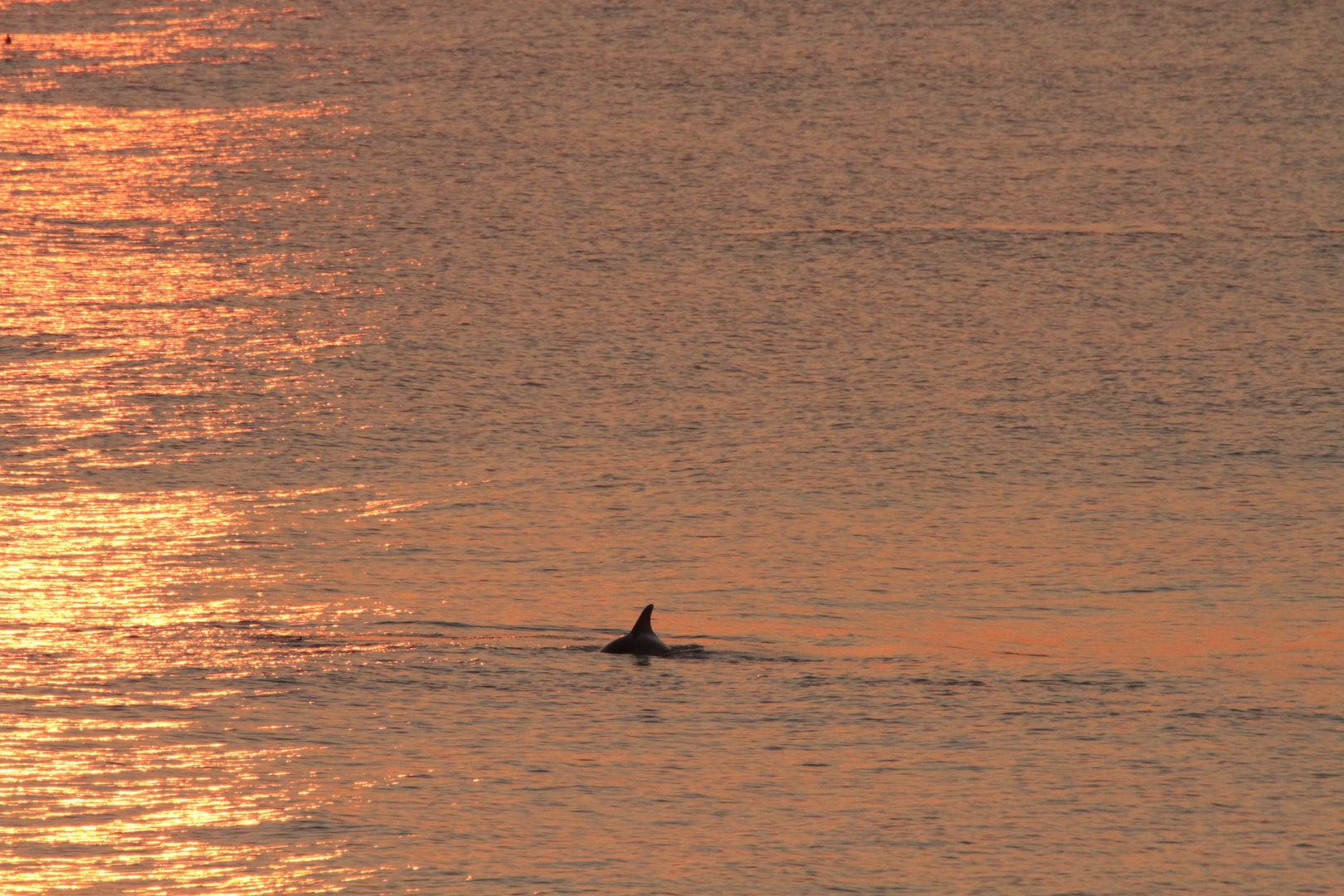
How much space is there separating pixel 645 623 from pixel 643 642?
A: 23 centimetres

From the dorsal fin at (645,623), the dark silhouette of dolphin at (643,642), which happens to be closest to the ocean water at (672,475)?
the dark silhouette of dolphin at (643,642)

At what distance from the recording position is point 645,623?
2295 centimetres

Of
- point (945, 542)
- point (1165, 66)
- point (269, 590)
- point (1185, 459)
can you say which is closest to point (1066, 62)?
point (1165, 66)

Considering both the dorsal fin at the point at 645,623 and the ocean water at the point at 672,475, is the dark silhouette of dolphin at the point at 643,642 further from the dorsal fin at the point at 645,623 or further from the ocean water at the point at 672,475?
the ocean water at the point at 672,475

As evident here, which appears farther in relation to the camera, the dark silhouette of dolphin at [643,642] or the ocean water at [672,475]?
the dark silhouette of dolphin at [643,642]

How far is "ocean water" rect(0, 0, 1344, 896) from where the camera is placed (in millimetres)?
19781

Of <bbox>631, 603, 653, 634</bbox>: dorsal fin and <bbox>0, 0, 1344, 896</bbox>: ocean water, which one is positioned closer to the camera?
<bbox>0, 0, 1344, 896</bbox>: ocean water

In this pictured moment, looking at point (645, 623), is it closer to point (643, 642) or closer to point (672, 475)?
point (643, 642)

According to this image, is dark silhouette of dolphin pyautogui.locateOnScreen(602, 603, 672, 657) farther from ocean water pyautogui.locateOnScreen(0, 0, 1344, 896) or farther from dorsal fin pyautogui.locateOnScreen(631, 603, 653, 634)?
ocean water pyautogui.locateOnScreen(0, 0, 1344, 896)

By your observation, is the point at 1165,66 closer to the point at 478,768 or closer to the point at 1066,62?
the point at 1066,62

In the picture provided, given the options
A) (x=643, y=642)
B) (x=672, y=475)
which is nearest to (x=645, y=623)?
(x=643, y=642)

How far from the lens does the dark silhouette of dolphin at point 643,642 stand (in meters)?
23.0

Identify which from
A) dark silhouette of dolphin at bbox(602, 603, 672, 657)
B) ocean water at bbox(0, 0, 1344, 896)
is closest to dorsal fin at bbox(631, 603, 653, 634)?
dark silhouette of dolphin at bbox(602, 603, 672, 657)

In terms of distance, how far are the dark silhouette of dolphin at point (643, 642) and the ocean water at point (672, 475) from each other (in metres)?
0.39
